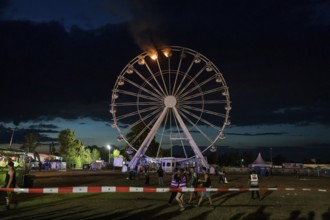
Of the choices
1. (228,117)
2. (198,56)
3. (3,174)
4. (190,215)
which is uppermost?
(198,56)

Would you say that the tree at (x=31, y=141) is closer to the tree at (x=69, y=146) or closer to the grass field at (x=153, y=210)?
the tree at (x=69, y=146)

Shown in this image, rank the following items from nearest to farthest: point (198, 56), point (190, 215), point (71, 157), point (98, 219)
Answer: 1. point (98, 219)
2. point (190, 215)
3. point (198, 56)
4. point (71, 157)

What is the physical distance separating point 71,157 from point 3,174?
287 ft

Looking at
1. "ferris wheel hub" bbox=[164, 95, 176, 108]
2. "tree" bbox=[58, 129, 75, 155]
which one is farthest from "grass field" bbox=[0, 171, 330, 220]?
"tree" bbox=[58, 129, 75, 155]

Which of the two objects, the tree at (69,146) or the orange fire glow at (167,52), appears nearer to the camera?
the orange fire glow at (167,52)

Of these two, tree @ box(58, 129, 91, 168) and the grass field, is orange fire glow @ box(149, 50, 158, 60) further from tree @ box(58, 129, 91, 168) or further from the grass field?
tree @ box(58, 129, 91, 168)

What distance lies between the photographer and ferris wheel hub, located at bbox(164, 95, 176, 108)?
179ft

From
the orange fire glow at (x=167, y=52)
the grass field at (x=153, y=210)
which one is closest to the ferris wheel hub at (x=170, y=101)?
the orange fire glow at (x=167, y=52)

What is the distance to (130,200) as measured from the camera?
21156mm

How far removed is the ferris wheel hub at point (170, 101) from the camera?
54.6 metres

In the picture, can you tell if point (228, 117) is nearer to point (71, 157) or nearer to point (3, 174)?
point (3, 174)

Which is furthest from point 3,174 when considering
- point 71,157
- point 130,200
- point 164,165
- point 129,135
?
point 71,157

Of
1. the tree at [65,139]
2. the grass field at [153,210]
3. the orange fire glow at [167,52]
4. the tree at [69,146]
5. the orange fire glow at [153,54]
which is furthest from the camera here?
the tree at [65,139]

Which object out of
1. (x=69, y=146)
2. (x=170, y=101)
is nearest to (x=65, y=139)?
(x=69, y=146)
